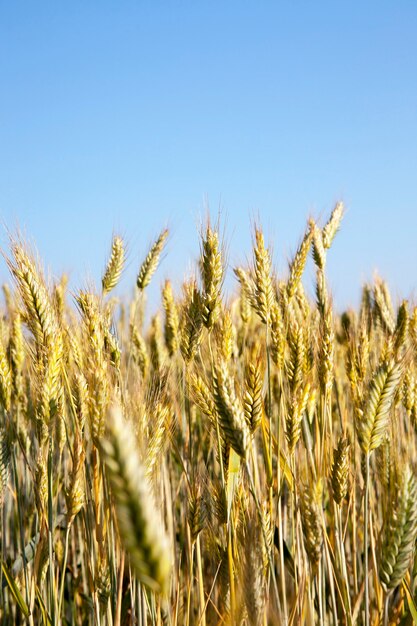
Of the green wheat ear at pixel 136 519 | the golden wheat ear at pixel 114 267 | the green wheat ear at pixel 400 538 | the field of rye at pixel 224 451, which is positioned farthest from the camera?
the golden wheat ear at pixel 114 267

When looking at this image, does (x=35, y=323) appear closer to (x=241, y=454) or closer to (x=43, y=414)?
(x=43, y=414)

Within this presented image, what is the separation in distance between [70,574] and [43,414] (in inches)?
63.4

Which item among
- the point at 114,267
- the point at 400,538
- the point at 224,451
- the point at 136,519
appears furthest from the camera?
the point at 114,267

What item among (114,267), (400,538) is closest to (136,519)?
(400,538)

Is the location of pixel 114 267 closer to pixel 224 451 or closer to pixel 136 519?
pixel 224 451

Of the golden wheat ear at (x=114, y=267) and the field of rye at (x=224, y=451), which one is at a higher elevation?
the golden wheat ear at (x=114, y=267)

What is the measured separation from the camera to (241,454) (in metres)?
1.39

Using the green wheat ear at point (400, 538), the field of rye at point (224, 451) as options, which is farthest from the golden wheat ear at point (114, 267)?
the green wheat ear at point (400, 538)

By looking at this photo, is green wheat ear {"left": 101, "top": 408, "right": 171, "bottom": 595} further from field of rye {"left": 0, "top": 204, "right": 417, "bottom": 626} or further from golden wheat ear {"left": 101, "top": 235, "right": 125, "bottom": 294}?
golden wheat ear {"left": 101, "top": 235, "right": 125, "bottom": 294}

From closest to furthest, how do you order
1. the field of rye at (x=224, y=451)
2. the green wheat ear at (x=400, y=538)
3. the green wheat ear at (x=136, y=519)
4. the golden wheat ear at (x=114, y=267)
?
1. the green wheat ear at (x=136, y=519)
2. the green wheat ear at (x=400, y=538)
3. the field of rye at (x=224, y=451)
4. the golden wheat ear at (x=114, y=267)

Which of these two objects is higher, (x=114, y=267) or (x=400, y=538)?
(x=114, y=267)

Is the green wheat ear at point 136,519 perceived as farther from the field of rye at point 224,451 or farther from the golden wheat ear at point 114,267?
the golden wheat ear at point 114,267

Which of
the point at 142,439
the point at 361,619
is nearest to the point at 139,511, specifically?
the point at 142,439

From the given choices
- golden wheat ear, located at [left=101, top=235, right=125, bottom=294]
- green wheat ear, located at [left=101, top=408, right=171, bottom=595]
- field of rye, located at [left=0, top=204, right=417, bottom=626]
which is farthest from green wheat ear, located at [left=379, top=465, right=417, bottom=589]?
golden wheat ear, located at [left=101, top=235, right=125, bottom=294]
